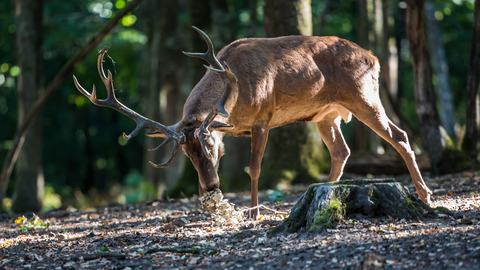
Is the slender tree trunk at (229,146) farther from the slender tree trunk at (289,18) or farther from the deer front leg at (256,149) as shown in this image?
the deer front leg at (256,149)

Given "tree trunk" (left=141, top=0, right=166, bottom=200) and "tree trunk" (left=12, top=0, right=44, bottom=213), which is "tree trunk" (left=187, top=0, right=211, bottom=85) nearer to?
"tree trunk" (left=12, top=0, right=44, bottom=213)

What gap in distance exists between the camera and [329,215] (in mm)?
5062

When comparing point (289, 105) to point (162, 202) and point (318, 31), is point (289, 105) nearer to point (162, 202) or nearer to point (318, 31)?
point (162, 202)

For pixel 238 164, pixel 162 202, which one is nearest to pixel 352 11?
pixel 238 164

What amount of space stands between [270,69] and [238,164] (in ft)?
19.2

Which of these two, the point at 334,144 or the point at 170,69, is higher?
the point at 170,69

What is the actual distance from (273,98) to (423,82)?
4.01m

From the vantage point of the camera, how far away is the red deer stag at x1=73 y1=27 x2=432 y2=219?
634 cm

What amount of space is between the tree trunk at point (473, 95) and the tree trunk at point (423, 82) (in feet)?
2.73

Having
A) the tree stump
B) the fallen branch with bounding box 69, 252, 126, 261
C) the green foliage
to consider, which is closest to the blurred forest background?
the green foliage

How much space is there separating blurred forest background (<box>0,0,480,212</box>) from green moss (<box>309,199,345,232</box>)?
444 centimetres

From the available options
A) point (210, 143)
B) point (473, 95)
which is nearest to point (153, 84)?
point (473, 95)

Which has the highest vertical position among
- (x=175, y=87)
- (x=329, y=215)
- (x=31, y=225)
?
(x=175, y=87)

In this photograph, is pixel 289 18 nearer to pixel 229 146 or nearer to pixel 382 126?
pixel 382 126
